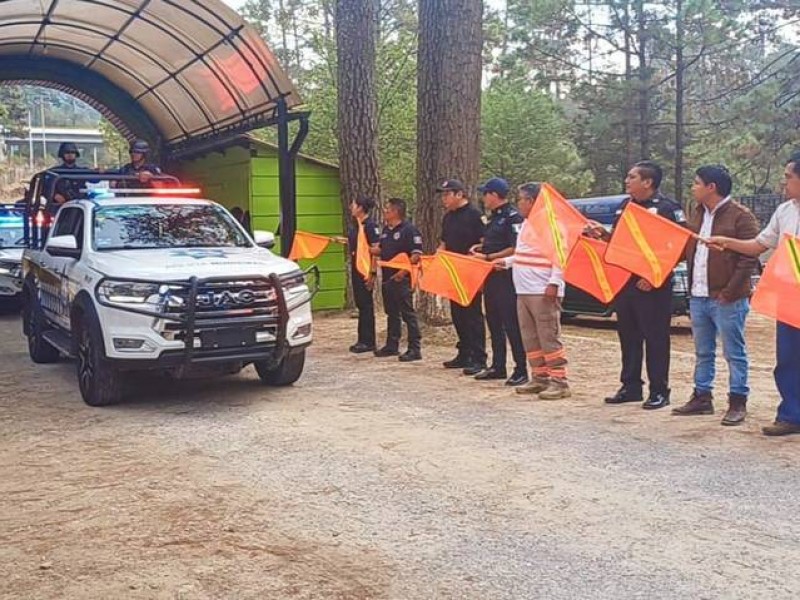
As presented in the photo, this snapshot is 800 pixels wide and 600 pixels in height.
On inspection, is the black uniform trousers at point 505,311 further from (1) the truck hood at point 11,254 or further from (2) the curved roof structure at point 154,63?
(1) the truck hood at point 11,254

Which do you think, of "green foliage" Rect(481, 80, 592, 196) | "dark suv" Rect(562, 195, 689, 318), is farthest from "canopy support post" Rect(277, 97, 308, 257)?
"green foliage" Rect(481, 80, 592, 196)

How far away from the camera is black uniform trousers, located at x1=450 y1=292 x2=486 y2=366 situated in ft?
29.3

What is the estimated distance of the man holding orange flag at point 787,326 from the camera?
607 cm

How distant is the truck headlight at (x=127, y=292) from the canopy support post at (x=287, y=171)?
5.56 metres

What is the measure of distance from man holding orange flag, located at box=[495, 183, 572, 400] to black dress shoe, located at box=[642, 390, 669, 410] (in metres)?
0.81

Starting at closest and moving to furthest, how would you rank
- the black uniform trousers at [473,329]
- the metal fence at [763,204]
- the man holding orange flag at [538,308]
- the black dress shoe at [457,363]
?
the man holding orange flag at [538,308], the black uniform trousers at [473,329], the black dress shoe at [457,363], the metal fence at [763,204]

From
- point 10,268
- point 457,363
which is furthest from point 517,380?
point 10,268

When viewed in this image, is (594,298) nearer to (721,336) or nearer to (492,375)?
(492,375)

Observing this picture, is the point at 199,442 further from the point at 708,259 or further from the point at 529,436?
the point at 708,259

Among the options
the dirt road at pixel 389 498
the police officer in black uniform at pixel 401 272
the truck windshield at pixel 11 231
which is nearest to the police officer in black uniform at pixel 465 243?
the police officer in black uniform at pixel 401 272

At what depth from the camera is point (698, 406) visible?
22.2 ft

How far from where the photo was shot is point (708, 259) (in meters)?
6.51

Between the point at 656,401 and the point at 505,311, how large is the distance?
1.78 metres

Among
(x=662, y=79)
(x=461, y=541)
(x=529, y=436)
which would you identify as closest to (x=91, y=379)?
(x=529, y=436)
